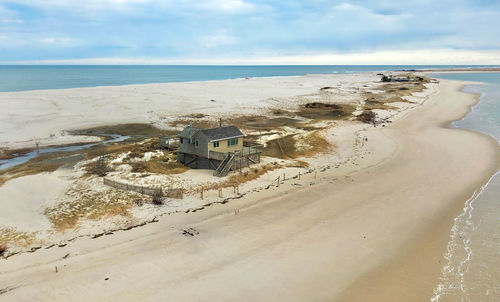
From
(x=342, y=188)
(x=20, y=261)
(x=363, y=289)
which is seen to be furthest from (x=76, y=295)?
(x=342, y=188)

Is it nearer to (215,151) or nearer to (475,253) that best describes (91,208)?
(215,151)

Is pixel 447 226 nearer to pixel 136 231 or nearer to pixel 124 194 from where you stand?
pixel 136 231

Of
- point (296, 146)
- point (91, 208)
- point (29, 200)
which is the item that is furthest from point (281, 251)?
point (296, 146)

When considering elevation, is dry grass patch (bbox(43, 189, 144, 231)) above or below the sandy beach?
above

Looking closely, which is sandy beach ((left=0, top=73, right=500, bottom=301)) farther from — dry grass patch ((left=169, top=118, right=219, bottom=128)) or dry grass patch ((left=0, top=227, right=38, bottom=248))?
dry grass patch ((left=169, top=118, right=219, bottom=128))

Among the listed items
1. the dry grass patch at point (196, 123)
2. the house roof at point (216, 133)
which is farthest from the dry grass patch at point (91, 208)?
the dry grass patch at point (196, 123)

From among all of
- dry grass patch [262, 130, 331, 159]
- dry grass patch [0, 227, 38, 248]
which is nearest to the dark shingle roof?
dry grass patch [262, 130, 331, 159]

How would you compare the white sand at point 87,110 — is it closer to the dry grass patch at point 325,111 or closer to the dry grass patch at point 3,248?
the dry grass patch at point 325,111
